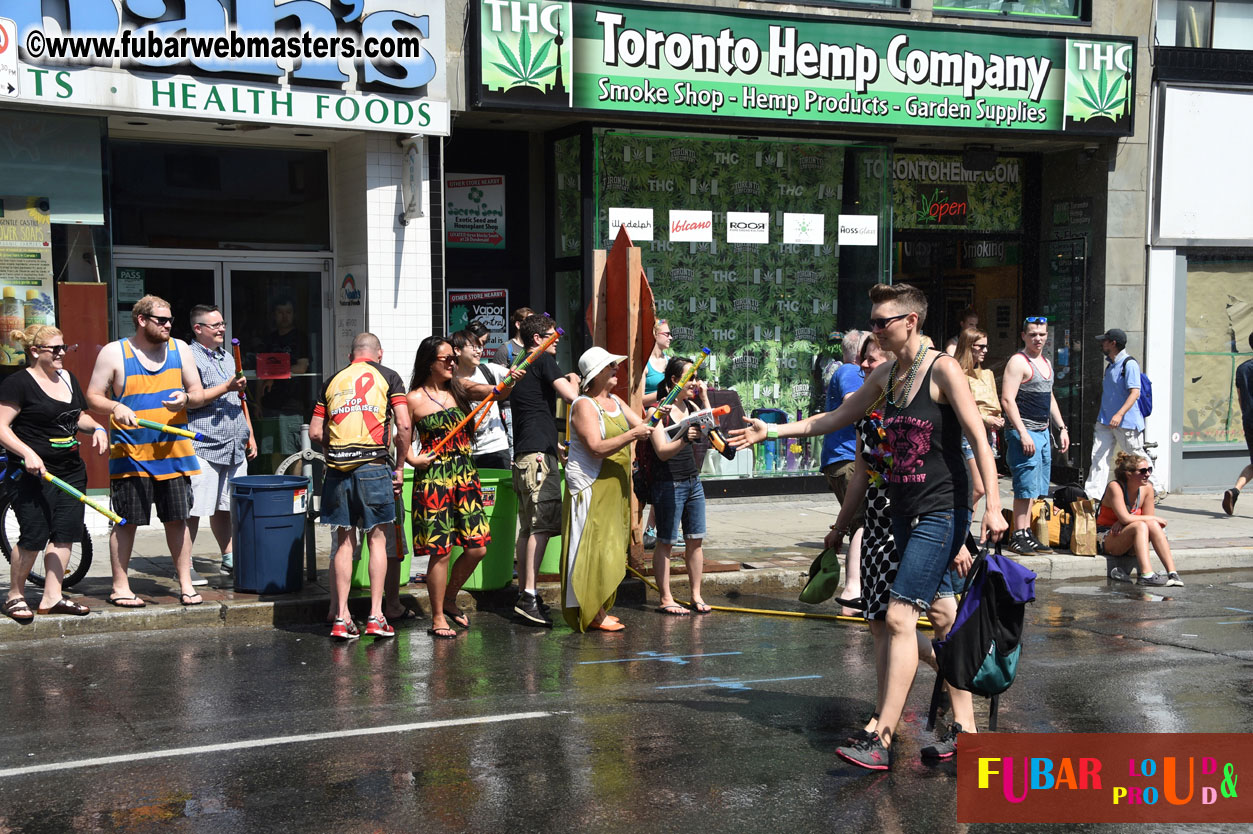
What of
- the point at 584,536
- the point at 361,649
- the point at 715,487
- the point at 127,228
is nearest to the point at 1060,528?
the point at 715,487

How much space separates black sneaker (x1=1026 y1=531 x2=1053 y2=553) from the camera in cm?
1136

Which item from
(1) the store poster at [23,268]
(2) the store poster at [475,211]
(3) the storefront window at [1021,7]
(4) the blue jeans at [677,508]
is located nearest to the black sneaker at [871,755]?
(4) the blue jeans at [677,508]

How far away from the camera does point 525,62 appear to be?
492 inches

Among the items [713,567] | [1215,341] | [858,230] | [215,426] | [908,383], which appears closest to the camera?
[908,383]

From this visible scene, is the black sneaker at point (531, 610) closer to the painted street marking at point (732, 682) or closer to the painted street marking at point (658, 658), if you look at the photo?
the painted street marking at point (658, 658)

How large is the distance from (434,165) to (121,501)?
5.20 metres

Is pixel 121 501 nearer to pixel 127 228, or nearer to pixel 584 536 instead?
pixel 584 536

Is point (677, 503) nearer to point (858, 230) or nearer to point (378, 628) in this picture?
point (378, 628)

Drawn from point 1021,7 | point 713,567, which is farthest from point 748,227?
point 713,567

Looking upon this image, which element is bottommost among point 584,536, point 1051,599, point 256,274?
point 1051,599

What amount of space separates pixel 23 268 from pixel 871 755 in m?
8.91

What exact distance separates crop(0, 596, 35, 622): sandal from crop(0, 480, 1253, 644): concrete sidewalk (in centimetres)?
5

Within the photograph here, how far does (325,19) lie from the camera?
11758 mm

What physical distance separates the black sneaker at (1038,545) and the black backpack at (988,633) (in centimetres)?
599
